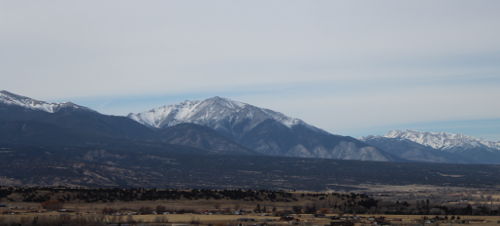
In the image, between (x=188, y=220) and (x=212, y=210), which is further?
(x=212, y=210)

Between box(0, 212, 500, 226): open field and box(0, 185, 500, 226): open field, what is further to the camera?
box(0, 185, 500, 226): open field

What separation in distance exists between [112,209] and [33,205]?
13.2 metres

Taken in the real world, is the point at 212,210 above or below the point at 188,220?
above

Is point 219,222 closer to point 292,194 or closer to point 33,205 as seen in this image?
point 33,205

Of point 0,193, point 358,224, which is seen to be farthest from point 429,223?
point 0,193

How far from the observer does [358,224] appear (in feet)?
282

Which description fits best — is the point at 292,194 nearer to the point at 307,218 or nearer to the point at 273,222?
the point at 307,218

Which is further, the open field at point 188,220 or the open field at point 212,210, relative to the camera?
the open field at point 212,210

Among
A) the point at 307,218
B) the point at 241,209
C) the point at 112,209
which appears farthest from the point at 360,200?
the point at 112,209

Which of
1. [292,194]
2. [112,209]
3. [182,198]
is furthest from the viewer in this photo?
[292,194]

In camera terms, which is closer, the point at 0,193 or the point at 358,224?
the point at 358,224

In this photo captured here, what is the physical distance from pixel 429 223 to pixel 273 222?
17355 millimetres

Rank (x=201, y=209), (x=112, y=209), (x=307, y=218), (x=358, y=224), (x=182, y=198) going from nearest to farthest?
(x=358, y=224), (x=307, y=218), (x=112, y=209), (x=201, y=209), (x=182, y=198)

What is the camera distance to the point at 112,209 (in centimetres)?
10600
